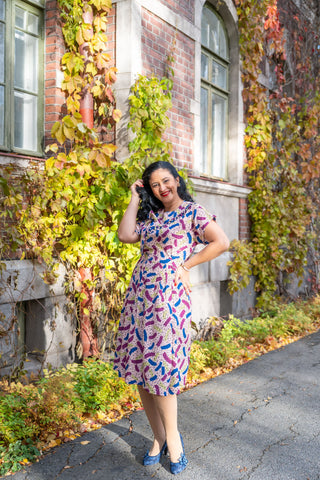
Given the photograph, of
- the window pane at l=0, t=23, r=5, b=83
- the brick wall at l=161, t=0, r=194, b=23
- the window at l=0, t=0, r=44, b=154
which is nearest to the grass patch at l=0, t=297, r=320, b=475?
the window at l=0, t=0, r=44, b=154

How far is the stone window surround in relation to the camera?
4.84 meters

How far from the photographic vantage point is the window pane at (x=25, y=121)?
4438mm

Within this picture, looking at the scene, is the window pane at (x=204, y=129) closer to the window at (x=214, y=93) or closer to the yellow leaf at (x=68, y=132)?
the window at (x=214, y=93)

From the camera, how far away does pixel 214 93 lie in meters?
7.06

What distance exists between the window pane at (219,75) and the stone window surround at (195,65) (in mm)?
109

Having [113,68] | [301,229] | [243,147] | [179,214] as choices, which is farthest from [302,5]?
[179,214]

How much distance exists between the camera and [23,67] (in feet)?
14.9

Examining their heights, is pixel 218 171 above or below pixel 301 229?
above

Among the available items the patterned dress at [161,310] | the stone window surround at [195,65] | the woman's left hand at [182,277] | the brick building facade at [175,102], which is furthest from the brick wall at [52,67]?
the woman's left hand at [182,277]

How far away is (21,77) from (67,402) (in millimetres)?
2898

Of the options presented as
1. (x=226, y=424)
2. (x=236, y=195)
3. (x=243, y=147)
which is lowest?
(x=226, y=424)

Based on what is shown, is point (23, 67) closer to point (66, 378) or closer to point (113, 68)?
point (113, 68)

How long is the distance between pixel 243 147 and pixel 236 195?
0.77 meters

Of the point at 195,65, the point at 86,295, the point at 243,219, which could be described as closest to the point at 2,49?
the point at 86,295
